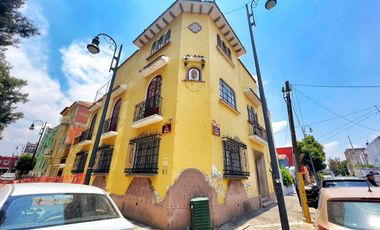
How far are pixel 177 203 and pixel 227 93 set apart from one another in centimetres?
656

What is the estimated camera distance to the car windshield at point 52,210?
80.6 inches

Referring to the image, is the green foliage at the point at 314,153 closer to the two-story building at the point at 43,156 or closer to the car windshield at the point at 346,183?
the car windshield at the point at 346,183

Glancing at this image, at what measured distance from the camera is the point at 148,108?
9.32m

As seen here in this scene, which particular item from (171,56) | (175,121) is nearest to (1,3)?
(171,56)

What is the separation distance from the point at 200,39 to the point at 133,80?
5.69 m

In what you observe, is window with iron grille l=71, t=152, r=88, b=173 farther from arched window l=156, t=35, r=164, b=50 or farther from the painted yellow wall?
arched window l=156, t=35, r=164, b=50

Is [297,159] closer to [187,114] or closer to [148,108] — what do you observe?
[187,114]

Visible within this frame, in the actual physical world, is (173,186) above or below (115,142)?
below

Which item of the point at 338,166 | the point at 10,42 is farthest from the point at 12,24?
the point at 338,166

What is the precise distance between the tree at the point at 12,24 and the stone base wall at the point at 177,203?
11.5 m

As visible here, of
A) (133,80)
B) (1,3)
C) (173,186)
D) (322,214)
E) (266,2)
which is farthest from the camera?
(133,80)

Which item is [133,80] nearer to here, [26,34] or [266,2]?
[26,34]

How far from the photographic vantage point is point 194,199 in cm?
609

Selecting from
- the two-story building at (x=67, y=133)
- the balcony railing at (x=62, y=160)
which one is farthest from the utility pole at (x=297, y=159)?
the balcony railing at (x=62, y=160)
